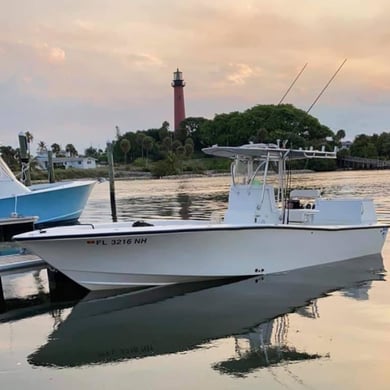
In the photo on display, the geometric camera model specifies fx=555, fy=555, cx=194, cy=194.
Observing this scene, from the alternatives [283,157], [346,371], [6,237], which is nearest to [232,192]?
[283,157]

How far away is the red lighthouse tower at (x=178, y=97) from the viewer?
5221 inches

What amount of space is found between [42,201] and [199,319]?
1448cm

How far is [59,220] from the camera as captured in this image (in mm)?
23859

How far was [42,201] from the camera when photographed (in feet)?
73.6

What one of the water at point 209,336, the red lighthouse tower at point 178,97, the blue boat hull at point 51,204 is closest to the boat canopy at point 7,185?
the blue boat hull at point 51,204

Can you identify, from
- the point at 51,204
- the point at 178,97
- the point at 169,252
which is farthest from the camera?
the point at 178,97

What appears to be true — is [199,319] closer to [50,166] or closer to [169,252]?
[169,252]

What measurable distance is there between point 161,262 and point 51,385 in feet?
13.6

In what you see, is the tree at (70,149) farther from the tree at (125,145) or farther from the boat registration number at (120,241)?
the boat registration number at (120,241)

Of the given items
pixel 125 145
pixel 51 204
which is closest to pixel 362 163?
pixel 125 145

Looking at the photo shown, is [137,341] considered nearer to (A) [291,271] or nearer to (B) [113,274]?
(B) [113,274]

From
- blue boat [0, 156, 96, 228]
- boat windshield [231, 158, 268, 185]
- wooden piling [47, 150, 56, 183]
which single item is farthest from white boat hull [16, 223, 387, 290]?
wooden piling [47, 150, 56, 183]

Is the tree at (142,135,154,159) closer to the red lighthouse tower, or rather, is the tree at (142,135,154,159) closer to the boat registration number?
the red lighthouse tower

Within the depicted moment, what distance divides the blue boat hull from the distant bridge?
311 feet
